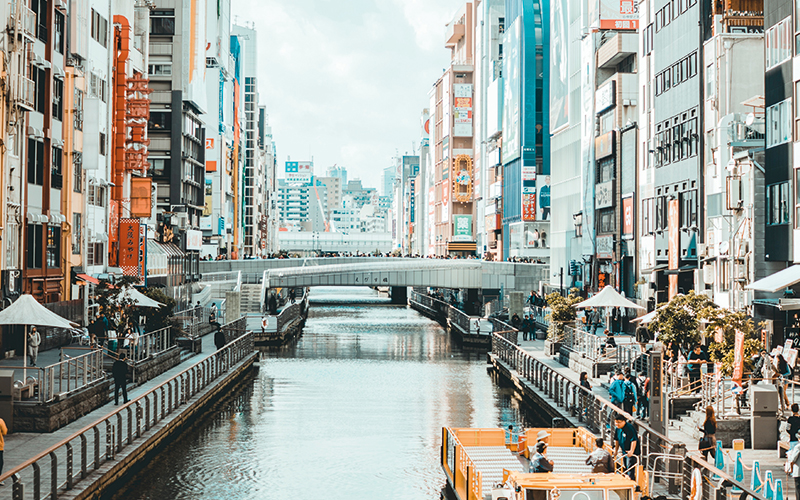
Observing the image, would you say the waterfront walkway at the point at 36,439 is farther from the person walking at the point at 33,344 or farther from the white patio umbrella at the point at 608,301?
the white patio umbrella at the point at 608,301

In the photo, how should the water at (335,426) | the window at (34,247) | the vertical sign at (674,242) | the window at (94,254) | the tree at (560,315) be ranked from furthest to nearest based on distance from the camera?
the vertical sign at (674,242), the window at (94,254), the tree at (560,315), the window at (34,247), the water at (335,426)

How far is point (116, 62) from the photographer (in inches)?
2586

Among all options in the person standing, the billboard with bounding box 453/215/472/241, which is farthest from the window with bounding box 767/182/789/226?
the billboard with bounding box 453/215/472/241

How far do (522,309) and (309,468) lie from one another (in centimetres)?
5386

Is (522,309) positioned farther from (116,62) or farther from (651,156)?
(116,62)

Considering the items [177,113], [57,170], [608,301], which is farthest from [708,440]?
[177,113]

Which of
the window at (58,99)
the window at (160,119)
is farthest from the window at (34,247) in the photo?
the window at (160,119)

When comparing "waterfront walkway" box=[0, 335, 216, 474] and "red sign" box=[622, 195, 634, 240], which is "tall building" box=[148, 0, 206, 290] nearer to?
"red sign" box=[622, 195, 634, 240]

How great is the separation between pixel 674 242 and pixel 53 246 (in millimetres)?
34812

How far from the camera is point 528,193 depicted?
4961 inches

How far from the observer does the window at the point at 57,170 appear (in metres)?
48.7

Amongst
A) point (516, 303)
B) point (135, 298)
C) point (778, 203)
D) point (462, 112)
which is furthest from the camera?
point (462, 112)

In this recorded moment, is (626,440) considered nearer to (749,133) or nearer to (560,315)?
(749,133)

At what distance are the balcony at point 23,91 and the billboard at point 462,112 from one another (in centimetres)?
14818
